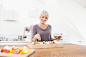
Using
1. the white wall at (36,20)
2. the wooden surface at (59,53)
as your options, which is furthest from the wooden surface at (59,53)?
the white wall at (36,20)

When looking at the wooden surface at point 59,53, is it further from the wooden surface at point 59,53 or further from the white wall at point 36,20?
the white wall at point 36,20

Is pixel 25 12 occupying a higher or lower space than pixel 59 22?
higher

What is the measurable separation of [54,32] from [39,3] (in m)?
1.18

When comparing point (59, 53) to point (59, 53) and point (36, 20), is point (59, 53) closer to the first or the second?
point (59, 53)

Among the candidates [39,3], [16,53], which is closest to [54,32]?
[39,3]

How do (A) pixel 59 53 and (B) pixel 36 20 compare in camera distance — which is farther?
(B) pixel 36 20

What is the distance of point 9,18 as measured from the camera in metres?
3.05

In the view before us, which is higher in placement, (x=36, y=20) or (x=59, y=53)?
(x=36, y=20)

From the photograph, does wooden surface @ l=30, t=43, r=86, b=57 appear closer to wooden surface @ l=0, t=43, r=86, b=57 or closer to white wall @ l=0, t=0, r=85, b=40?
wooden surface @ l=0, t=43, r=86, b=57

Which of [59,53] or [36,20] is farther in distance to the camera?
[36,20]

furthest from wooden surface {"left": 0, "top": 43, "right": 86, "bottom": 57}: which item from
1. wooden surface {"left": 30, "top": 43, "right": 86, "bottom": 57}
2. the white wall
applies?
the white wall

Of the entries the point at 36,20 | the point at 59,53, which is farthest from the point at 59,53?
the point at 36,20

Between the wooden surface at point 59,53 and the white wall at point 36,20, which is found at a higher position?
the white wall at point 36,20

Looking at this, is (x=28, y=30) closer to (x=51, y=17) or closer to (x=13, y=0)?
(x=51, y=17)
